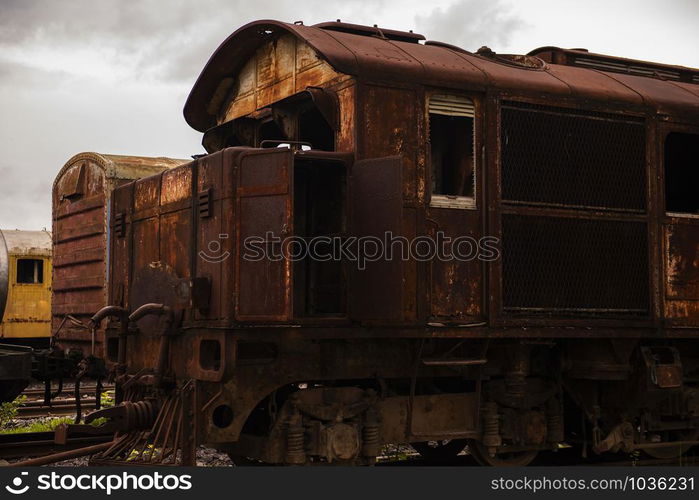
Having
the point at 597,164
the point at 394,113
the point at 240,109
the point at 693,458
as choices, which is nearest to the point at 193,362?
the point at 394,113

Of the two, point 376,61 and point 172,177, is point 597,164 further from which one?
point 172,177

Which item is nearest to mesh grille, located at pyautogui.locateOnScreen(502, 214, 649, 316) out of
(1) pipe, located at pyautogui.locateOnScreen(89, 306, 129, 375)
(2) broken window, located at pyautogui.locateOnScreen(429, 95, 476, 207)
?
(2) broken window, located at pyautogui.locateOnScreen(429, 95, 476, 207)

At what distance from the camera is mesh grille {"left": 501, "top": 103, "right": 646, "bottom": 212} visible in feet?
26.0

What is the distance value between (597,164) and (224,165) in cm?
363

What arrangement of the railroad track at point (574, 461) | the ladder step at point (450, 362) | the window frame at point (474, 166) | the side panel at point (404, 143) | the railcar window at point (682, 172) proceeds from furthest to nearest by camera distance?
the railcar window at point (682, 172), the railroad track at point (574, 461), the window frame at point (474, 166), the ladder step at point (450, 362), the side panel at point (404, 143)

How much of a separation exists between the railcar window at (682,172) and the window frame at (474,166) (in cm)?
319

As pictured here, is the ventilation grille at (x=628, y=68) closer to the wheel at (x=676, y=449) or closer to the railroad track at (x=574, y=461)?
the wheel at (x=676, y=449)

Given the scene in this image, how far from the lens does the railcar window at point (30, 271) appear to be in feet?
66.5

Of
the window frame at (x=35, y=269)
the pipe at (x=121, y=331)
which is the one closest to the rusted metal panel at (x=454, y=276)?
the pipe at (x=121, y=331)

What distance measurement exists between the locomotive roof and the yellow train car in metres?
11.9

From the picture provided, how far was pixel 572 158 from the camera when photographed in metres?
8.17

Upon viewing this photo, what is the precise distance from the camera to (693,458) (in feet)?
30.0

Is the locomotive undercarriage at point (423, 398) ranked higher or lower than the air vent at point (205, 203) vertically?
lower

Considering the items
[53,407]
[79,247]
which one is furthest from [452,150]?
[53,407]
